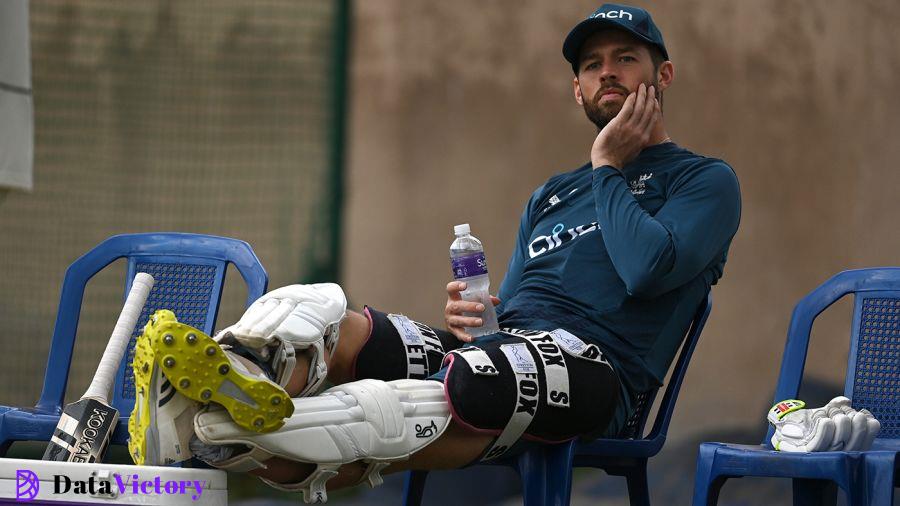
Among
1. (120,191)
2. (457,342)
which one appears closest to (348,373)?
(457,342)

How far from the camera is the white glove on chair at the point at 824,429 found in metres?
2.26

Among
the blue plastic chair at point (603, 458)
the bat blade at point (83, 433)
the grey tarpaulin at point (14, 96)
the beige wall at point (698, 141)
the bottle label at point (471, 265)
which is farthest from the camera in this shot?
the beige wall at point (698, 141)

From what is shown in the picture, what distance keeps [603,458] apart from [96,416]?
98cm

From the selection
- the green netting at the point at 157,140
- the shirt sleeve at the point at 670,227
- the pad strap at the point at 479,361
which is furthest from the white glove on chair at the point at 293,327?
the green netting at the point at 157,140

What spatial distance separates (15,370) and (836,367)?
366 centimetres

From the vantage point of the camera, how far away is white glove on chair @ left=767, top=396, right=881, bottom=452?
2256mm

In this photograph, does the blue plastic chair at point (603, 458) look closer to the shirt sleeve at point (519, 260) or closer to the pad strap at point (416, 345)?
the pad strap at point (416, 345)

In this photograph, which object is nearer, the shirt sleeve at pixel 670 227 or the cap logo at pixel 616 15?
the shirt sleeve at pixel 670 227

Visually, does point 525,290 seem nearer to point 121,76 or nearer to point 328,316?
point 328,316

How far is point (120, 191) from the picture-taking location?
17.9 ft

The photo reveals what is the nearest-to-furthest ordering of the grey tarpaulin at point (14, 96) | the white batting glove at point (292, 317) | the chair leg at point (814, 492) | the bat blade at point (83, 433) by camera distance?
the white batting glove at point (292, 317), the bat blade at point (83, 433), the chair leg at point (814, 492), the grey tarpaulin at point (14, 96)

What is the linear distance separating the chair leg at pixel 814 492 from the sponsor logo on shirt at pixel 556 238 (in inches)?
25.8

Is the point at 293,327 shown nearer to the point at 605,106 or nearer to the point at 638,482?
the point at 638,482

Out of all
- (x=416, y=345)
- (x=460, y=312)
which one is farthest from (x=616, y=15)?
(x=416, y=345)
